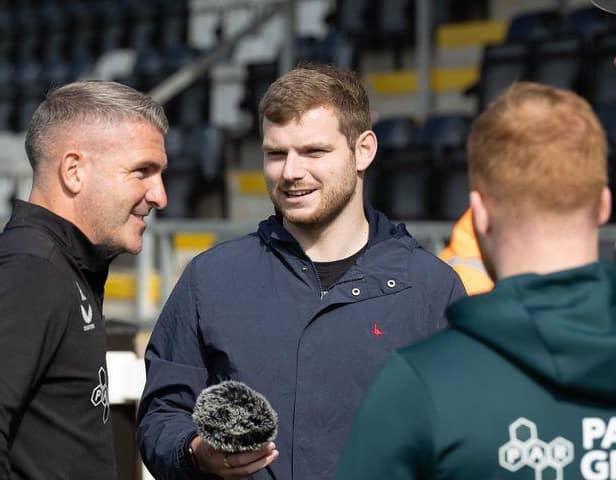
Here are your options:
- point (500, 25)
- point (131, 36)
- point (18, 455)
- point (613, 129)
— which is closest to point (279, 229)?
point (18, 455)

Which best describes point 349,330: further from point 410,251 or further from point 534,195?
point 534,195

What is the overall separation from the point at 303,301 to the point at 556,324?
0.96m

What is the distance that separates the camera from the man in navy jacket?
221 cm

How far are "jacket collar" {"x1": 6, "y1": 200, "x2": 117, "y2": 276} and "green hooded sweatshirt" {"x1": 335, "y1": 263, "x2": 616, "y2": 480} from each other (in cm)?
95

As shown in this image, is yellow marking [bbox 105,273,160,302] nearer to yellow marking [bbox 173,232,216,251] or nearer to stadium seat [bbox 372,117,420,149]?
yellow marking [bbox 173,232,216,251]

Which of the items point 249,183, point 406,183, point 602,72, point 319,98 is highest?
point 319,98

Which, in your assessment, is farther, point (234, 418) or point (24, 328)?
point (24, 328)

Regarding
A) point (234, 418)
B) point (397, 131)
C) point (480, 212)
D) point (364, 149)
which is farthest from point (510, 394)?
point (397, 131)

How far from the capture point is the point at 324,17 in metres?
10.7

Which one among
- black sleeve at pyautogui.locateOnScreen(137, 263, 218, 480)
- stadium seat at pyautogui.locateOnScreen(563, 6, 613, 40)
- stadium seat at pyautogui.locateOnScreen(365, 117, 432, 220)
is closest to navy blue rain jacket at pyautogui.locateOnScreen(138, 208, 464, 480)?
black sleeve at pyautogui.locateOnScreen(137, 263, 218, 480)

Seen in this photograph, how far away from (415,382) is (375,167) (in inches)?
249

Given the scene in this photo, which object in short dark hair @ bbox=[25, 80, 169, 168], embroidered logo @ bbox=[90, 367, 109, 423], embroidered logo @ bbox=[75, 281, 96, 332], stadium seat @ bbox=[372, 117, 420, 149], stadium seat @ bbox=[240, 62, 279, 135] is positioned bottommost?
stadium seat @ bbox=[372, 117, 420, 149]

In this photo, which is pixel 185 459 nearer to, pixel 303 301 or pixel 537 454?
pixel 303 301

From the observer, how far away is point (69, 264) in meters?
2.16
